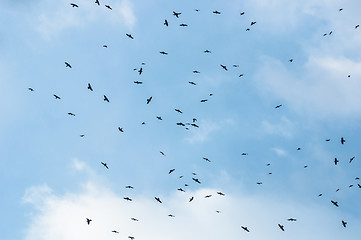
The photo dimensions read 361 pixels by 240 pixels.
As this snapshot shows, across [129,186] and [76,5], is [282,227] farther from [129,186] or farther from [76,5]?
[76,5]

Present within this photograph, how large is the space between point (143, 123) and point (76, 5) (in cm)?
1311

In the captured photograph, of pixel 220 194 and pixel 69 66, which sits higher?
pixel 69 66

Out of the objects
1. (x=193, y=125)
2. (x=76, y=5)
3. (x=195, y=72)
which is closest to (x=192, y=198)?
(x=193, y=125)

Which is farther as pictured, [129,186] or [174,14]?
[129,186]

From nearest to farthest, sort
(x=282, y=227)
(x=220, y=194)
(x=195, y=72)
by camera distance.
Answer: (x=282, y=227)
(x=195, y=72)
(x=220, y=194)

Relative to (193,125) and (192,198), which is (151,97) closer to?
(193,125)

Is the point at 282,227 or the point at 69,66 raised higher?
the point at 69,66

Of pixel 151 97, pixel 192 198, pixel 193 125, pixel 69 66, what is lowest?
pixel 192 198

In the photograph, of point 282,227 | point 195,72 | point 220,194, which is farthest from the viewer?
point 220,194

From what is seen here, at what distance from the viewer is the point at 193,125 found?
33.5 meters

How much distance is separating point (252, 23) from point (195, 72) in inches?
311

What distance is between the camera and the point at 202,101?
33.7m

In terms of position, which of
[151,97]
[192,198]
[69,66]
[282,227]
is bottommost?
[282,227]

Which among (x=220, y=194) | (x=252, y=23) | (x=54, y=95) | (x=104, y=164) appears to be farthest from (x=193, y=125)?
(x=54, y=95)
